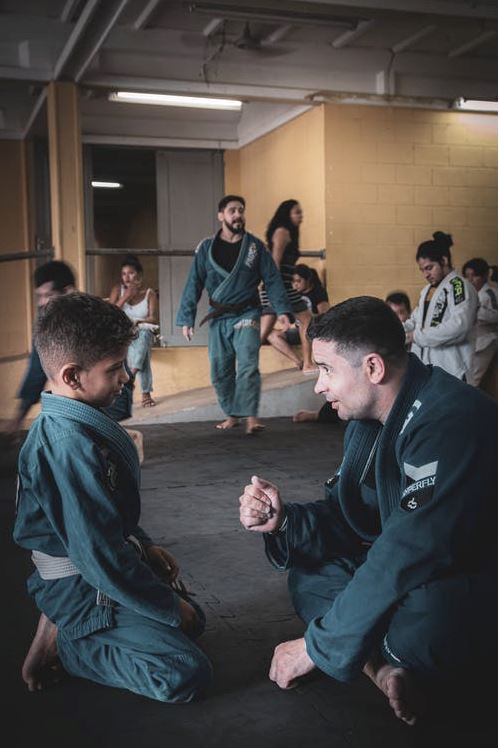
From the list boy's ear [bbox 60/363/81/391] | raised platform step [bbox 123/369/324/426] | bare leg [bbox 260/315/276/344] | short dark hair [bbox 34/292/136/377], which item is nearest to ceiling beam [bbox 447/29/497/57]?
bare leg [bbox 260/315/276/344]

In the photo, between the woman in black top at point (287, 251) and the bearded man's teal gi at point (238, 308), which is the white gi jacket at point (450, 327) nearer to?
the bearded man's teal gi at point (238, 308)

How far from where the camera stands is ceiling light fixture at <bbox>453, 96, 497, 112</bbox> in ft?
28.3

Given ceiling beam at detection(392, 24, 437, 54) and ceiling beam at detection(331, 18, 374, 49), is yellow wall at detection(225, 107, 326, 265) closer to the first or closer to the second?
ceiling beam at detection(331, 18, 374, 49)

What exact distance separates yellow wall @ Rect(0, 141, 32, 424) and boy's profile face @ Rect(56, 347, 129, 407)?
840 centimetres

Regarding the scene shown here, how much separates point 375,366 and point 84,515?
78 centimetres

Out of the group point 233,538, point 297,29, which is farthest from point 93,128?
point 233,538

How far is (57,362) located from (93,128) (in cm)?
889

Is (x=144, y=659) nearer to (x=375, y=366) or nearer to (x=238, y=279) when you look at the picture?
(x=375, y=366)

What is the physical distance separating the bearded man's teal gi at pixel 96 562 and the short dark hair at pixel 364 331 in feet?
1.97

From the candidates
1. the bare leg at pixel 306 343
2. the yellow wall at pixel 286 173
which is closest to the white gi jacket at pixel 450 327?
the bare leg at pixel 306 343

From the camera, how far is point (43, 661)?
2043 millimetres

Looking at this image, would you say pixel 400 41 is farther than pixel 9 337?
No

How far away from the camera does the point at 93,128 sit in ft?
33.3

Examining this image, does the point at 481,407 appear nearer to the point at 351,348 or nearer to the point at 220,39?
the point at 351,348
